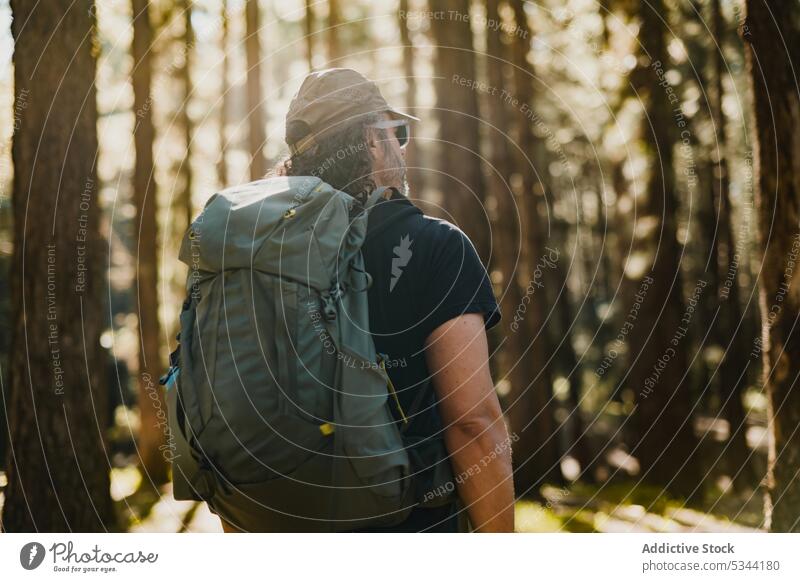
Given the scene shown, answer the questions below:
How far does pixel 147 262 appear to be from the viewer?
10188mm

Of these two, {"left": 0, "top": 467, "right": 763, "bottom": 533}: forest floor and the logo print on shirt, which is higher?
the logo print on shirt

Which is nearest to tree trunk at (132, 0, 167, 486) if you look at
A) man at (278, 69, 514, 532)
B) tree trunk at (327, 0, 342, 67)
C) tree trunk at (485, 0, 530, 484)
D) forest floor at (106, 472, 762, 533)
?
forest floor at (106, 472, 762, 533)

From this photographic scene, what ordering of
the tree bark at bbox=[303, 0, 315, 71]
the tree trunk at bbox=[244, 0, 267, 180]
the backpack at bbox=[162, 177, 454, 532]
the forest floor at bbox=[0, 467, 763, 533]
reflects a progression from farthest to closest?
the tree bark at bbox=[303, 0, 315, 71], the tree trunk at bbox=[244, 0, 267, 180], the forest floor at bbox=[0, 467, 763, 533], the backpack at bbox=[162, 177, 454, 532]

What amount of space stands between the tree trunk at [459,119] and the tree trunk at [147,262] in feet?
12.2

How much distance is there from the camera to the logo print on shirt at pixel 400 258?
2.21 meters

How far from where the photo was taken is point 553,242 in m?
16.5

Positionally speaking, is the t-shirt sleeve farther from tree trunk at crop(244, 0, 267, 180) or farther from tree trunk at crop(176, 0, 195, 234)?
tree trunk at crop(176, 0, 195, 234)

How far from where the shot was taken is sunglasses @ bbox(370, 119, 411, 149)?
2.45m

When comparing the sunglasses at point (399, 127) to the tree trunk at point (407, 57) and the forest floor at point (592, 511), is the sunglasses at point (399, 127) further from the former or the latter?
the forest floor at point (592, 511)

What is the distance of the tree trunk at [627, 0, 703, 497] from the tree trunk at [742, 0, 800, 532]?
4434 mm

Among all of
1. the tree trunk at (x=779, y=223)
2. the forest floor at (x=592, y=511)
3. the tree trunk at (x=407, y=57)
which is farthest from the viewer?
the tree trunk at (x=407, y=57)

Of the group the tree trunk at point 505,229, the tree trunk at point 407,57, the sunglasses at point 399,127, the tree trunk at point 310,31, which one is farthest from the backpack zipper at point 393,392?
the tree trunk at point 505,229

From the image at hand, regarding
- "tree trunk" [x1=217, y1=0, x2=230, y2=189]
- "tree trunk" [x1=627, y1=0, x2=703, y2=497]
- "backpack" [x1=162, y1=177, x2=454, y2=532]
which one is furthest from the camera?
"tree trunk" [x1=217, y1=0, x2=230, y2=189]

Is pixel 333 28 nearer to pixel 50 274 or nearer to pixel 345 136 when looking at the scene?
pixel 50 274
